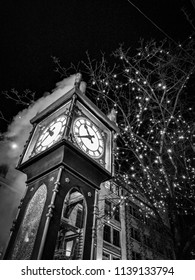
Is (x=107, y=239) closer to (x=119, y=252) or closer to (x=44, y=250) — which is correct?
(x=119, y=252)

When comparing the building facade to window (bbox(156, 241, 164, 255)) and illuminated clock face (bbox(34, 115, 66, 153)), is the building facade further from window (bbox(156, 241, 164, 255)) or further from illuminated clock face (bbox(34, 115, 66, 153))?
illuminated clock face (bbox(34, 115, 66, 153))

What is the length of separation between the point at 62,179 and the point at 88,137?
0.79 m

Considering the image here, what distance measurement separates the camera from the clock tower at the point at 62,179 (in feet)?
6.88

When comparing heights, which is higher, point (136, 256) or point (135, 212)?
point (135, 212)

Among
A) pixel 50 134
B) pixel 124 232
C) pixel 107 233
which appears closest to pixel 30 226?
pixel 50 134

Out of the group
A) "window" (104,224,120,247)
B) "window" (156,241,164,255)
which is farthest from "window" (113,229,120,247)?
"window" (156,241,164,255)

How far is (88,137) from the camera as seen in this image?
288cm

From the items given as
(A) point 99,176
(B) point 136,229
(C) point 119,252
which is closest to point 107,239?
(C) point 119,252

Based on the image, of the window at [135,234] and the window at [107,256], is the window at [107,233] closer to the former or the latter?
the window at [107,256]

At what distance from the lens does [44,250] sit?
185 centimetres

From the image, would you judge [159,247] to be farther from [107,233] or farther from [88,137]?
[88,137]

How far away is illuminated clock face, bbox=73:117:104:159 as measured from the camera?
8.99ft
